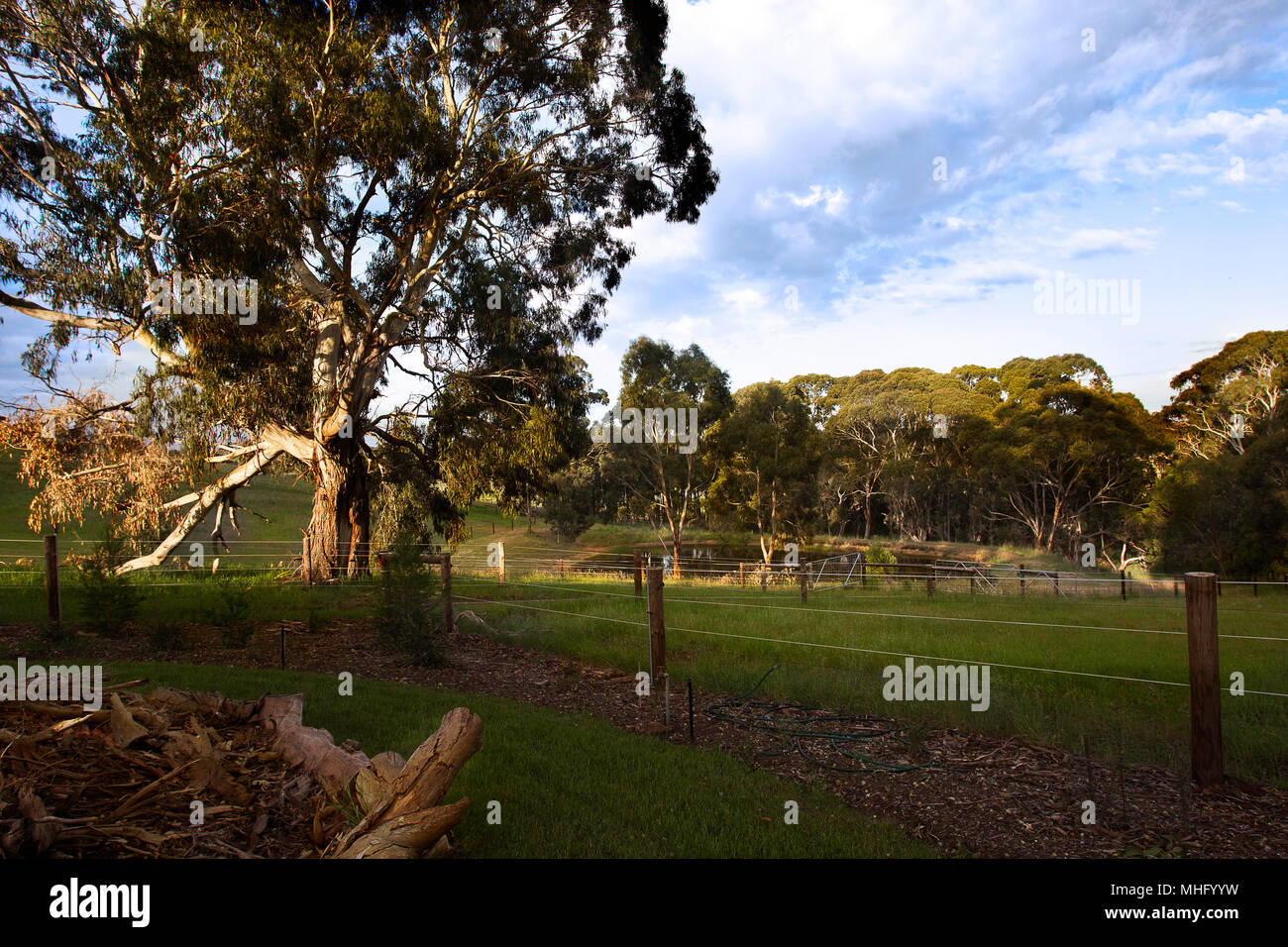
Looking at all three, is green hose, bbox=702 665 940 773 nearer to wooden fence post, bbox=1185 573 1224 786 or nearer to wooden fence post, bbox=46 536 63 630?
wooden fence post, bbox=1185 573 1224 786

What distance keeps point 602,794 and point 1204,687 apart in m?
3.97

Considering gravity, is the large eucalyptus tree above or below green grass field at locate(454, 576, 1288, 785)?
above

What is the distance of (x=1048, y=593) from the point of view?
18.4 meters

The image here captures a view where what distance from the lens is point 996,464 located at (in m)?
33.8

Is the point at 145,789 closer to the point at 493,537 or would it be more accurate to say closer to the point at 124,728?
the point at 124,728

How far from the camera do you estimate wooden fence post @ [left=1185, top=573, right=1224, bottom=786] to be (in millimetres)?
4414

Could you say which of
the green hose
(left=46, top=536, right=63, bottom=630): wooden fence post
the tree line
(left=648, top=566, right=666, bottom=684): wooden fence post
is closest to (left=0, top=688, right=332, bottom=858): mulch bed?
the green hose

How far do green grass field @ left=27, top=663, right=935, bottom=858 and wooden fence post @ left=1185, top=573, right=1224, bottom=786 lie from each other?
2.24 m

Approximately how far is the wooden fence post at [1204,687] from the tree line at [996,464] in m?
19.3

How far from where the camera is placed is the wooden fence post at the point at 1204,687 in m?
4.41

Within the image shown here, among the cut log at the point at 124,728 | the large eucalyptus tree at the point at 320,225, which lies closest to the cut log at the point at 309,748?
the cut log at the point at 124,728

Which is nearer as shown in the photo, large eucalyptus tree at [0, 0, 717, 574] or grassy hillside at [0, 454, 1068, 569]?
large eucalyptus tree at [0, 0, 717, 574]

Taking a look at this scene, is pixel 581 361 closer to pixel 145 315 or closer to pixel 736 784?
pixel 145 315

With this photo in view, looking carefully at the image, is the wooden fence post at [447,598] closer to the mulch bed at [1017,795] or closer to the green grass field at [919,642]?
the green grass field at [919,642]
